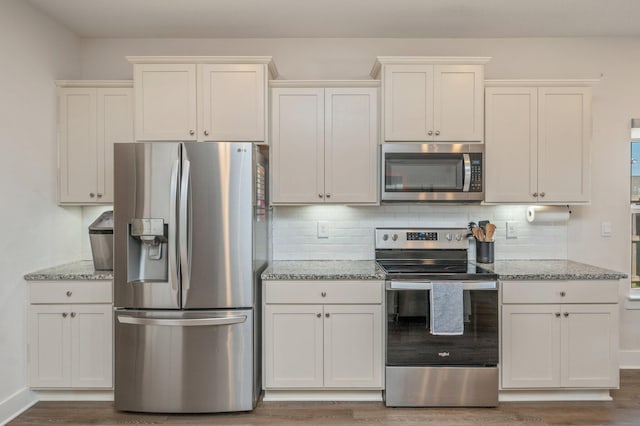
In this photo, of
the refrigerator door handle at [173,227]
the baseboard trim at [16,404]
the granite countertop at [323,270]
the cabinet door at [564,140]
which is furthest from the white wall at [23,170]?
the cabinet door at [564,140]

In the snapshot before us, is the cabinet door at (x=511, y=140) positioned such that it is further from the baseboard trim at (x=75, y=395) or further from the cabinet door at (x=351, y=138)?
the baseboard trim at (x=75, y=395)

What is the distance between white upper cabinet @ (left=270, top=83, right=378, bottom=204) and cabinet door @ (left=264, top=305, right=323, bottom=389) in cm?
84

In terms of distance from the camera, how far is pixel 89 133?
3039 mm

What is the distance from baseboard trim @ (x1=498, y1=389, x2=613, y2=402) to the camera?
2.78 meters

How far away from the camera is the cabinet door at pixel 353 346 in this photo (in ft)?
8.89

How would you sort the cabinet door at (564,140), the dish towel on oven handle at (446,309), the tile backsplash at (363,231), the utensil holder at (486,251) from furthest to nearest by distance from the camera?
the tile backsplash at (363,231)
the utensil holder at (486,251)
the cabinet door at (564,140)
the dish towel on oven handle at (446,309)

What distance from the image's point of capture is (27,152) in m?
2.75

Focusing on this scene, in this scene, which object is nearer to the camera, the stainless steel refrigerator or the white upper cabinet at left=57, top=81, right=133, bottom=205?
the stainless steel refrigerator

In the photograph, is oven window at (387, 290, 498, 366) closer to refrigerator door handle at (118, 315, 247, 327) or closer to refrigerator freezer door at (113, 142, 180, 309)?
refrigerator door handle at (118, 315, 247, 327)

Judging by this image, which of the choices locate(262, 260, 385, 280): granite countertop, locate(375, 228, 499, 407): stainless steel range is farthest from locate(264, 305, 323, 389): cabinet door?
locate(375, 228, 499, 407): stainless steel range

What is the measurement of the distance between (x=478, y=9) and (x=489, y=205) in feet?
4.72

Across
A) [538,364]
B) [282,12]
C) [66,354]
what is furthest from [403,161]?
[66,354]

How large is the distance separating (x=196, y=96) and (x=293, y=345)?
1.87 meters

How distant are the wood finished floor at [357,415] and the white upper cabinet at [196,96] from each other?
188 cm
